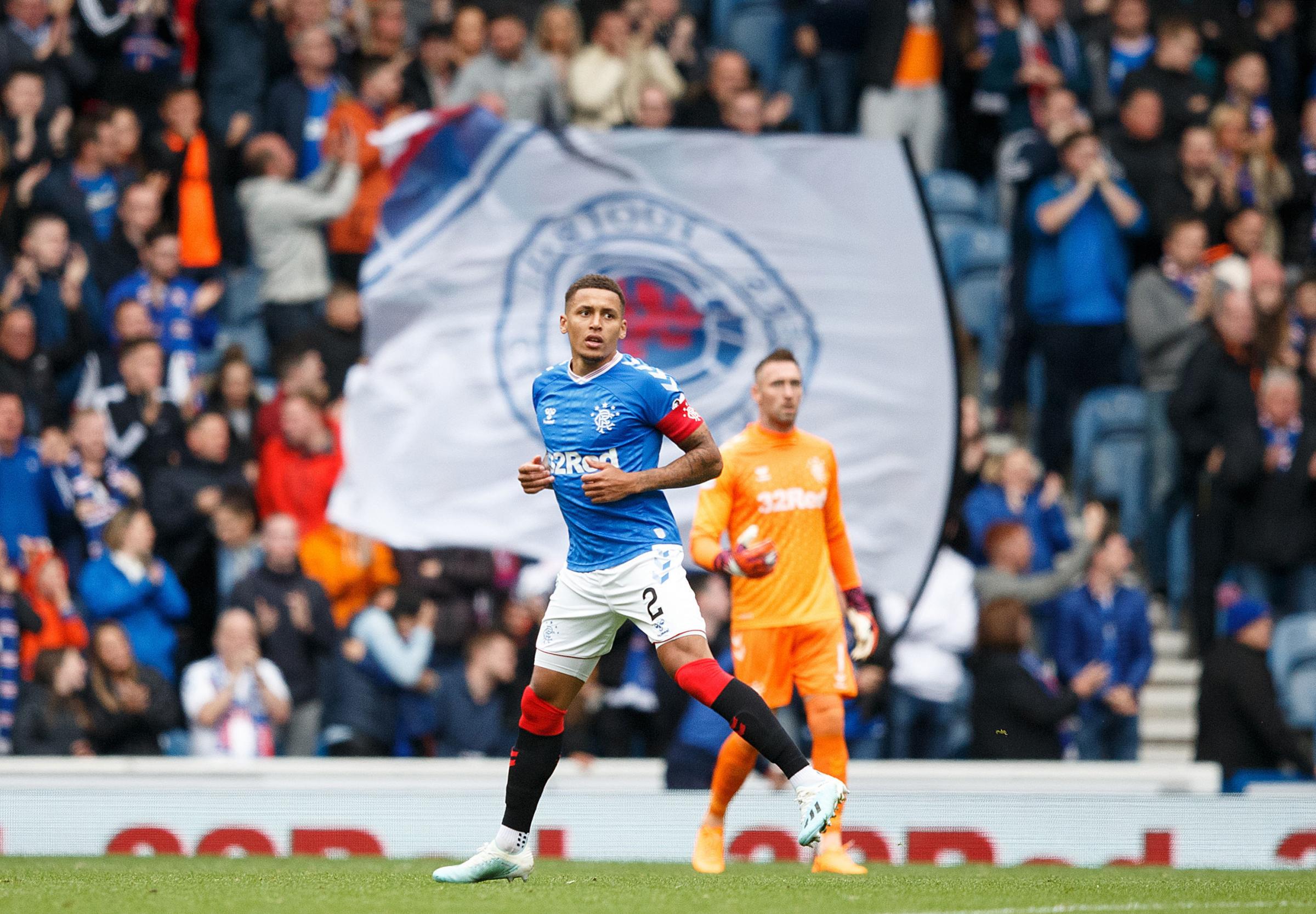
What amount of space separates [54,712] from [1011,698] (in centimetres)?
551

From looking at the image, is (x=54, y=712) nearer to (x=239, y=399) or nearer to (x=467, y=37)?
(x=239, y=399)

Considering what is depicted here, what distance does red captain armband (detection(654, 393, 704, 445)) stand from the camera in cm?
673

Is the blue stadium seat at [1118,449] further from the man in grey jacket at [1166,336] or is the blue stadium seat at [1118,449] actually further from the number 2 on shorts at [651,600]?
the number 2 on shorts at [651,600]

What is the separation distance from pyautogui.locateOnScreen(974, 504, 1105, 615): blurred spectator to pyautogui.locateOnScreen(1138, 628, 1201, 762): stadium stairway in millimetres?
958

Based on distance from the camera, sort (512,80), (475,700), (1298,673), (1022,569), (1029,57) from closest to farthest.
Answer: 1. (475,700)
2. (1298,673)
3. (1022,569)
4. (512,80)
5. (1029,57)

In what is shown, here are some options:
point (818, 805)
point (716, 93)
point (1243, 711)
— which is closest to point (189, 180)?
point (716, 93)

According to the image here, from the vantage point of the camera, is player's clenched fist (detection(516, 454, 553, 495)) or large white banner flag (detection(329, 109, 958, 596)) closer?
player's clenched fist (detection(516, 454, 553, 495))

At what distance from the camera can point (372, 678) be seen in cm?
1122

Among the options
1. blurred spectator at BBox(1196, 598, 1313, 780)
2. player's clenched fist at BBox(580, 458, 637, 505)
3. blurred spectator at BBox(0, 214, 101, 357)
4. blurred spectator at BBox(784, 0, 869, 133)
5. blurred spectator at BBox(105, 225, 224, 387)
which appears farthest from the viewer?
blurred spectator at BBox(784, 0, 869, 133)

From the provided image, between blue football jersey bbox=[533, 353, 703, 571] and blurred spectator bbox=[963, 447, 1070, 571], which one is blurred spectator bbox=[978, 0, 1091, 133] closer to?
blurred spectator bbox=[963, 447, 1070, 571]

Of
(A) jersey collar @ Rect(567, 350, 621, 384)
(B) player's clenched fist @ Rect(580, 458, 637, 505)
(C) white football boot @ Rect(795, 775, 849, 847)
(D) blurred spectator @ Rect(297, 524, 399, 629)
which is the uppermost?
(A) jersey collar @ Rect(567, 350, 621, 384)

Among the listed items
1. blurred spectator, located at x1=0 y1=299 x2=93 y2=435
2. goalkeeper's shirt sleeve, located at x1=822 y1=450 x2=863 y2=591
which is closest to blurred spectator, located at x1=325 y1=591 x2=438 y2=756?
blurred spectator, located at x1=0 y1=299 x2=93 y2=435

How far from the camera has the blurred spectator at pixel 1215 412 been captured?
12.0 m

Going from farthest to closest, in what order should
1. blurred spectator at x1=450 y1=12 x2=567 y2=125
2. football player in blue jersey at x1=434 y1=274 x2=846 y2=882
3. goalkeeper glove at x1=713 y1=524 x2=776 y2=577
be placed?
blurred spectator at x1=450 y1=12 x2=567 y2=125, goalkeeper glove at x1=713 y1=524 x2=776 y2=577, football player in blue jersey at x1=434 y1=274 x2=846 y2=882
